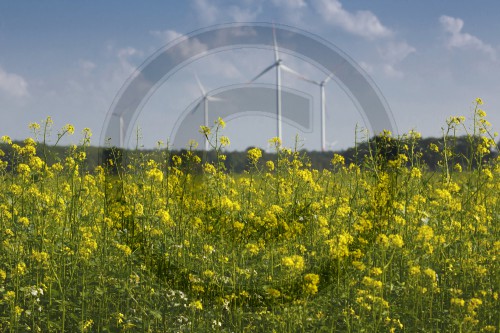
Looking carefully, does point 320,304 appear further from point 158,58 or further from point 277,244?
point 158,58

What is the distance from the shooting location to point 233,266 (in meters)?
4.74

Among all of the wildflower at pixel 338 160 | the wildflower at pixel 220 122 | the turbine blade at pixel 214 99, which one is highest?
the turbine blade at pixel 214 99

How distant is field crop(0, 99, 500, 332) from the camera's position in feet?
15.7

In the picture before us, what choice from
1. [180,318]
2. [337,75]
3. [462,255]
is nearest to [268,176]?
[337,75]

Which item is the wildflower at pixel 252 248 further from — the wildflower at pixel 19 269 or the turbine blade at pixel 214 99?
the turbine blade at pixel 214 99

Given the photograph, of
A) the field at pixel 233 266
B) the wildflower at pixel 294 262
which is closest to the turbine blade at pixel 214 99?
the field at pixel 233 266

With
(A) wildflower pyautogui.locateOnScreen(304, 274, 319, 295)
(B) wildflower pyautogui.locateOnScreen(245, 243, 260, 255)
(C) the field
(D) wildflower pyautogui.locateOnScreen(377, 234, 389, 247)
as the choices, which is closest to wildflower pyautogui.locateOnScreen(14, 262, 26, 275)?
(C) the field

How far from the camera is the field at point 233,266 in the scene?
4.78 m

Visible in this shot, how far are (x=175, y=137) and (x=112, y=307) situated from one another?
8.66 feet

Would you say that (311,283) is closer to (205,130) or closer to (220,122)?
(205,130)

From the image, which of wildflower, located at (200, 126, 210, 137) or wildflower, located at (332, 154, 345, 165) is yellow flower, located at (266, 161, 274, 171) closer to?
wildflower, located at (332, 154, 345, 165)

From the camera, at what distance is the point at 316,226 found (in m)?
6.75

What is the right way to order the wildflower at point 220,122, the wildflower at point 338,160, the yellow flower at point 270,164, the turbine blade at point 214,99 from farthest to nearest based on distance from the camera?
1. the turbine blade at point 214,99
2. the wildflower at point 338,160
3. the yellow flower at point 270,164
4. the wildflower at point 220,122

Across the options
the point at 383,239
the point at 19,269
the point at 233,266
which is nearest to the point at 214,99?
the point at 19,269
